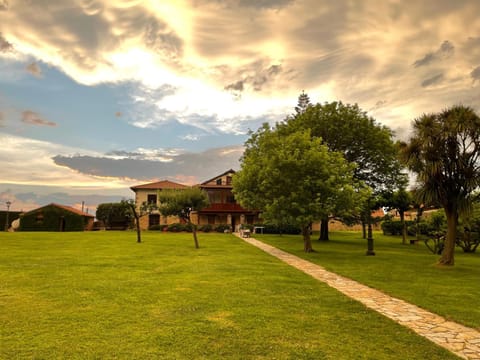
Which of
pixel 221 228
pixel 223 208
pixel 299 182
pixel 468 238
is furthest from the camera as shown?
pixel 223 208

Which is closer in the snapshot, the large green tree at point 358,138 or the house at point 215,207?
the large green tree at point 358,138

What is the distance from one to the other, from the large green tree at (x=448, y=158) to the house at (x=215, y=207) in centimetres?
3470

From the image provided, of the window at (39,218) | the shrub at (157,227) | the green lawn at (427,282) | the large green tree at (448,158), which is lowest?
the green lawn at (427,282)

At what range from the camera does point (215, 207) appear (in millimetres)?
50156

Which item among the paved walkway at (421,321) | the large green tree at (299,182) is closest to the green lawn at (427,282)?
the paved walkway at (421,321)

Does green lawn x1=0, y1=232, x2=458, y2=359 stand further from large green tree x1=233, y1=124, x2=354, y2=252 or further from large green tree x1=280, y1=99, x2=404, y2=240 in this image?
large green tree x1=280, y1=99, x2=404, y2=240

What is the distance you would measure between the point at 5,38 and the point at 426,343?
2212 centimetres

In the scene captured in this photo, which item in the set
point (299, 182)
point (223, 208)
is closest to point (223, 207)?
point (223, 208)

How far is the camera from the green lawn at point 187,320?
5.48 metres

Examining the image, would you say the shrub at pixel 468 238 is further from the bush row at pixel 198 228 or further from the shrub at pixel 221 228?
the bush row at pixel 198 228

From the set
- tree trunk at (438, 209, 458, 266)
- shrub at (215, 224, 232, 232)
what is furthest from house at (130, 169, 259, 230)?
tree trunk at (438, 209, 458, 266)

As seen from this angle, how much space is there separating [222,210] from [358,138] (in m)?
24.6

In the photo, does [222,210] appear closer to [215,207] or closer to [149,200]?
[215,207]

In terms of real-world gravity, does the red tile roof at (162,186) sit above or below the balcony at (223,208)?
above
